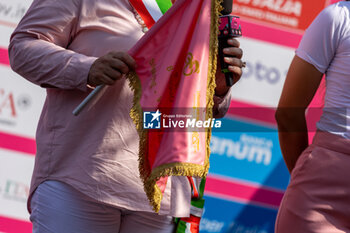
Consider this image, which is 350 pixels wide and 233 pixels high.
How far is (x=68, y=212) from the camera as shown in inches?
60.6

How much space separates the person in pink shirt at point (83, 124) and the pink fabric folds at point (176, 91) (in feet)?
0.22

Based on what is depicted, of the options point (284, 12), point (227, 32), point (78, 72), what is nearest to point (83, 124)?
point (78, 72)

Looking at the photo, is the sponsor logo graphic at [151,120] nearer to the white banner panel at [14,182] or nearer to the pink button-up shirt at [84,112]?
the pink button-up shirt at [84,112]

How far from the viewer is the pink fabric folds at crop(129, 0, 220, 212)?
4.85 feet

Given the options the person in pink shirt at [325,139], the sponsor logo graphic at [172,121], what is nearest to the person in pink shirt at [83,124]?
the sponsor logo graphic at [172,121]

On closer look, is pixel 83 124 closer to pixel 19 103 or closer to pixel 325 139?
pixel 325 139

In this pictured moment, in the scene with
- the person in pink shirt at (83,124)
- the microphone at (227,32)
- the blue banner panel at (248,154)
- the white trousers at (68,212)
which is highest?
the microphone at (227,32)

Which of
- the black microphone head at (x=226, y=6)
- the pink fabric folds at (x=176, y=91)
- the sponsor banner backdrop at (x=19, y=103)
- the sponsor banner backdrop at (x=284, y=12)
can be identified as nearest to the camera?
the pink fabric folds at (x=176, y=91)

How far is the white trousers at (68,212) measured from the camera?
60.6 inches

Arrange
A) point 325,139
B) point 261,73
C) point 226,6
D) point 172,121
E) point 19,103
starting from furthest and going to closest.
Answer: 1. point 261,73
2. point 19,103
3. point 325,139
4. point 226,6
5. point 172,121

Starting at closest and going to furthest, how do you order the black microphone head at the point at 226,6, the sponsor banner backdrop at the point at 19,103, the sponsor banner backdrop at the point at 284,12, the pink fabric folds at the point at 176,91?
the pink fabric folds at the point at 176,91, the black microphone head at the point at 226,6, the sponsor banner backdrop at the point at 19,103, the sponsor banner backdrop at the point at 284,12

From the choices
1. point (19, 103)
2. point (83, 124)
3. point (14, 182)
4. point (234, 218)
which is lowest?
point (234, 218)

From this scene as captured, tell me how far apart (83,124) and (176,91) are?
0.91 ft

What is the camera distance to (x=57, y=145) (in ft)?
5.20
